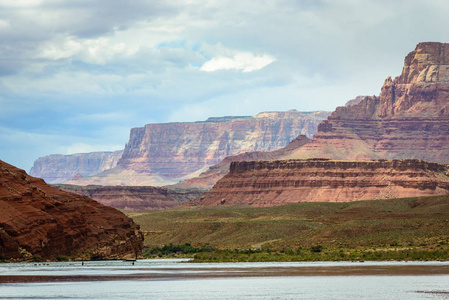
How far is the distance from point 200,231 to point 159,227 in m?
18.9

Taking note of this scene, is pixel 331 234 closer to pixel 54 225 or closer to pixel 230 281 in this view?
pixel 54 225

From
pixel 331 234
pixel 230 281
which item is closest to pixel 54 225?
pixel 230 281

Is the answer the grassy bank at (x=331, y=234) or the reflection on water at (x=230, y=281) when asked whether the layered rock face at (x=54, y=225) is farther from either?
the grassy bank at (x=331, y=234)

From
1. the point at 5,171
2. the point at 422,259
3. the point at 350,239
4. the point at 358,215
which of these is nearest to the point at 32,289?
the point at 5,171

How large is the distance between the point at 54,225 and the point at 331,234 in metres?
55.4

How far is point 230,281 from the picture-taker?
79.9 meters

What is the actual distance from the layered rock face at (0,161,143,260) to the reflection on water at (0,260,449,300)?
218 centimetres

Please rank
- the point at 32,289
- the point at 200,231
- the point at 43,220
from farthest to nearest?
the point at 200,231 < the point at 43,220 < the point at 32,289

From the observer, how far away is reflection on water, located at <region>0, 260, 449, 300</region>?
2630 inches

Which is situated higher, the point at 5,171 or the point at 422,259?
the point at 5,171

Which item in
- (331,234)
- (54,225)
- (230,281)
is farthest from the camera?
(331,234)

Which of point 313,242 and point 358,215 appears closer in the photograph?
point 313,242

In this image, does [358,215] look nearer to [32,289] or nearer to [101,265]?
[101,265]

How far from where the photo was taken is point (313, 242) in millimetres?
140000
